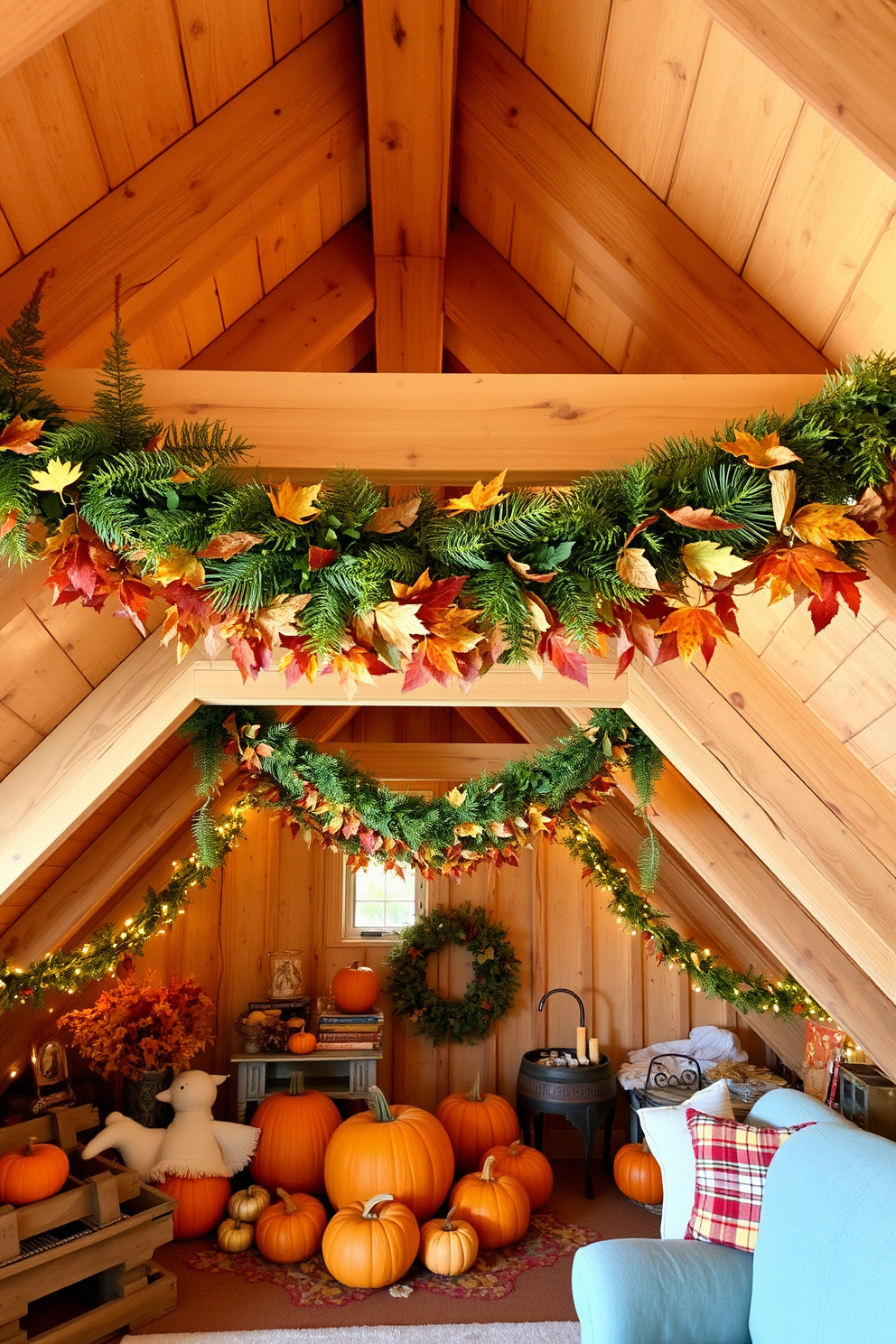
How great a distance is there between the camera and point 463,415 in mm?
1405

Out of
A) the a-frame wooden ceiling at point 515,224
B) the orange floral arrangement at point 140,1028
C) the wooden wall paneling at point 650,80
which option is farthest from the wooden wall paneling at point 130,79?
the orange floral arrangement at point 140,1028

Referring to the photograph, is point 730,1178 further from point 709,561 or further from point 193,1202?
point 193,1202

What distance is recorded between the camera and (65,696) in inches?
86.7

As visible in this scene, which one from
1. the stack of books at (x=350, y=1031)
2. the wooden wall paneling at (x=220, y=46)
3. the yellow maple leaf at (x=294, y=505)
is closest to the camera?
the yellow maple leaf at (x=294, y=505)

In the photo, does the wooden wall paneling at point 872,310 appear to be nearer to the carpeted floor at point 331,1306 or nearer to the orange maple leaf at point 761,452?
the orange maple leaf at point 761,452

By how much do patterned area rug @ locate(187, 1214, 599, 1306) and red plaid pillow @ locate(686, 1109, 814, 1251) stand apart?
1.34 metres

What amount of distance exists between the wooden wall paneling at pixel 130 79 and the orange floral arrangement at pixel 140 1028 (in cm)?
355

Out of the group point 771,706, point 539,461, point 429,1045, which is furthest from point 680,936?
point 539,461

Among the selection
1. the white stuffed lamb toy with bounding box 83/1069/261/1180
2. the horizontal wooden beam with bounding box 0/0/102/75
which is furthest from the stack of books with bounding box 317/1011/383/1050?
the horizontal wooden beam with bounding box 0/0/102/75

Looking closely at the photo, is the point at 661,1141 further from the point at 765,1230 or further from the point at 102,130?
the point at 102,130

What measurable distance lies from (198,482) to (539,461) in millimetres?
529

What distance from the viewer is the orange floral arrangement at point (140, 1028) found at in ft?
13.5

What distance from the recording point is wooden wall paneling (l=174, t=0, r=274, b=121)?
1.57m

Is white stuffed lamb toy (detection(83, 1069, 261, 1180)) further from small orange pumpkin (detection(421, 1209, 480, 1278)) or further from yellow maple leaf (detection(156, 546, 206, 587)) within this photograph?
yellow maple leaf (detection(156, 546, 206, 587))
